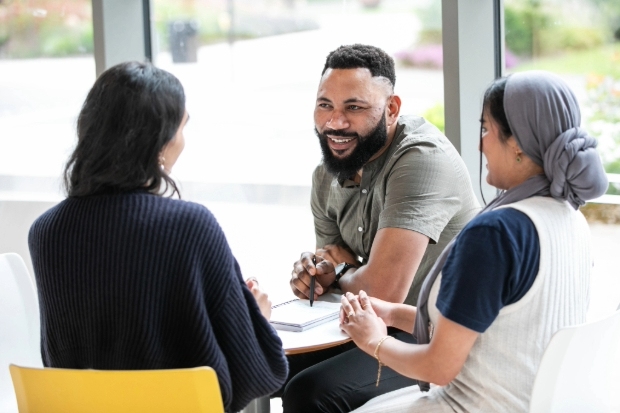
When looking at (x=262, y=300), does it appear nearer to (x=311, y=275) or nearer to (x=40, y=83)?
(x=311, y=275)

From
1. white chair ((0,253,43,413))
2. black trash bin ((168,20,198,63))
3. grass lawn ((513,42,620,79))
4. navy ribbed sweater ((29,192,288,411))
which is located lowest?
white chair ((0,253,43,413))

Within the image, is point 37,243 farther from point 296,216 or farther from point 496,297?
point 296,216

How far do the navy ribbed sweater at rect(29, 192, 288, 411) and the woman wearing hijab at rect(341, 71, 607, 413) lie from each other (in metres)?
0.45

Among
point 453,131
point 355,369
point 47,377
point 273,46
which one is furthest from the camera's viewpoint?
point 273,46

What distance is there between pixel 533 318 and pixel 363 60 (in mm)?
1309

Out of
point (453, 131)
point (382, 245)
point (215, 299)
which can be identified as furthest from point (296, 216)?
point (215, 299)

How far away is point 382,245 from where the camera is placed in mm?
2482

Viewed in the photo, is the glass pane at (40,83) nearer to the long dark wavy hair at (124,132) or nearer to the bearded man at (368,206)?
the bearded man at (368,206)

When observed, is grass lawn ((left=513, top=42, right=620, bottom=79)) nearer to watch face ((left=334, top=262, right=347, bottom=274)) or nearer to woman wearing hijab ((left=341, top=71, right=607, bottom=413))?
watch face ((left=334, top=262, right=347, bottom=274))

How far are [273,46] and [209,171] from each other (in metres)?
0.79

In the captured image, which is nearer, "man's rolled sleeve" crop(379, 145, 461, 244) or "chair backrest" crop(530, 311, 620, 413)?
"chair backrest" crop(530, 311, 620, 413)

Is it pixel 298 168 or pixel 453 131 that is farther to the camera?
pixel 298 168

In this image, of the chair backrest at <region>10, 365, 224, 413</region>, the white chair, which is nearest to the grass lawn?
the white chair

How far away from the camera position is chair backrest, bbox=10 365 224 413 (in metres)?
1.51
